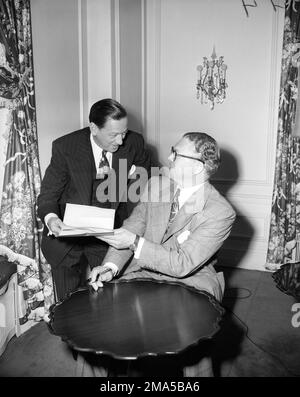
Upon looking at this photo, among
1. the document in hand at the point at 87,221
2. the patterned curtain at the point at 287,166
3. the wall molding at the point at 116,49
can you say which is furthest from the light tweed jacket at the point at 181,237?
the patterned curtain at the point at 287,166

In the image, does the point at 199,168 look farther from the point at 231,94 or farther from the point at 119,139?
the point at 231,94

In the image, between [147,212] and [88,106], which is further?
[88,106]

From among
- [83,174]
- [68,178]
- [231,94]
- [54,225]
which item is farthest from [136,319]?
[231,94]

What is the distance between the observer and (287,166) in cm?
459

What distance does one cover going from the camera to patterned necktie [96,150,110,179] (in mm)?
3045

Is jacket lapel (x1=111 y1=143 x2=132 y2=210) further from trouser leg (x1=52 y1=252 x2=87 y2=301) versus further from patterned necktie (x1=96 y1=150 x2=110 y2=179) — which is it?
trouser leg (x1=52 y1=252 x2=87 y2=301)

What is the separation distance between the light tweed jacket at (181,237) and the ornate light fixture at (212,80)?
2.60m

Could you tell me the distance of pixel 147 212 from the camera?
2.58 m

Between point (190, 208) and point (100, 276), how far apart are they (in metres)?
0.66

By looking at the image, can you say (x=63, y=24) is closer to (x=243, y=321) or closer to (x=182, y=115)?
(x=182, y=115)

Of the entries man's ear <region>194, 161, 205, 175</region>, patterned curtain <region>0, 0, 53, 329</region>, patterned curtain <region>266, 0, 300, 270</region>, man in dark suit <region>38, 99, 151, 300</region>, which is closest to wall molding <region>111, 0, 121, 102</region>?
patterned curtain <region>0, 0, 53, 329</region>

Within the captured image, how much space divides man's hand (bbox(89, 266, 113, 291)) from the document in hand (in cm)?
29
